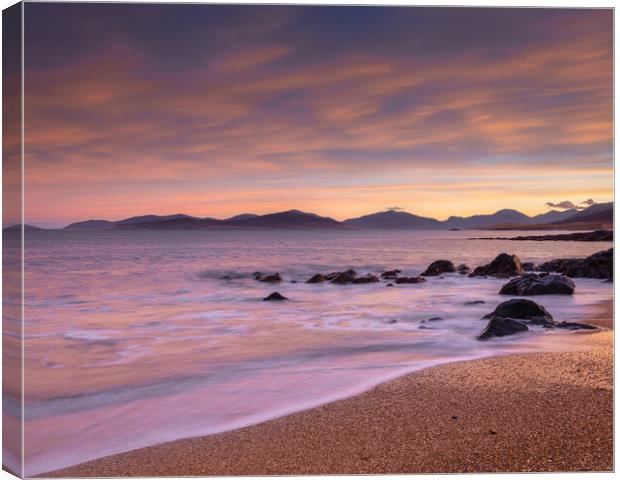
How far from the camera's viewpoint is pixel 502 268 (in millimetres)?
7875


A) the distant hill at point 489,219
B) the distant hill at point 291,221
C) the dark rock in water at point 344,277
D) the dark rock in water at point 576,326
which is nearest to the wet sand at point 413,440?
the dark rock in water at point 576,326

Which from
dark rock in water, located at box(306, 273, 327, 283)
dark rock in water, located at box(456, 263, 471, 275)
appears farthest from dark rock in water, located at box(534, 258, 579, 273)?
dark rock in water, located at box(306, 273, 327, 283)

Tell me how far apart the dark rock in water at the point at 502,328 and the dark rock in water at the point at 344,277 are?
286cm

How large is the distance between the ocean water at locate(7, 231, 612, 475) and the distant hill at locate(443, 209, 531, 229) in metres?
0.24

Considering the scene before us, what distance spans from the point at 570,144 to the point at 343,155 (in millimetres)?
2244

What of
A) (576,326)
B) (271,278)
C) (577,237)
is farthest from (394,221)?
(271,278)

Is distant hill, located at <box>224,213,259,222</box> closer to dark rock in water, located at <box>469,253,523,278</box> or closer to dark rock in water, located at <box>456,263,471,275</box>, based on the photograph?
dark rock in water, located at <box>456,263,471,275</box>

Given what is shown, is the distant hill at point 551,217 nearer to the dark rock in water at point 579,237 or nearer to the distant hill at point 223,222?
the dark rock in water at point 579,237

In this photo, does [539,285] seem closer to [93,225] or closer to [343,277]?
[343,277]

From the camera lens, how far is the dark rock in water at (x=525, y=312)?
5.74 meters

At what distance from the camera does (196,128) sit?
5.38 metres

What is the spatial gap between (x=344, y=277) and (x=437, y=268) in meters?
1.45

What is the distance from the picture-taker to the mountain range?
574 cm

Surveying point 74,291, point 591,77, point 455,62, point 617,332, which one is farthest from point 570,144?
point 74,291
